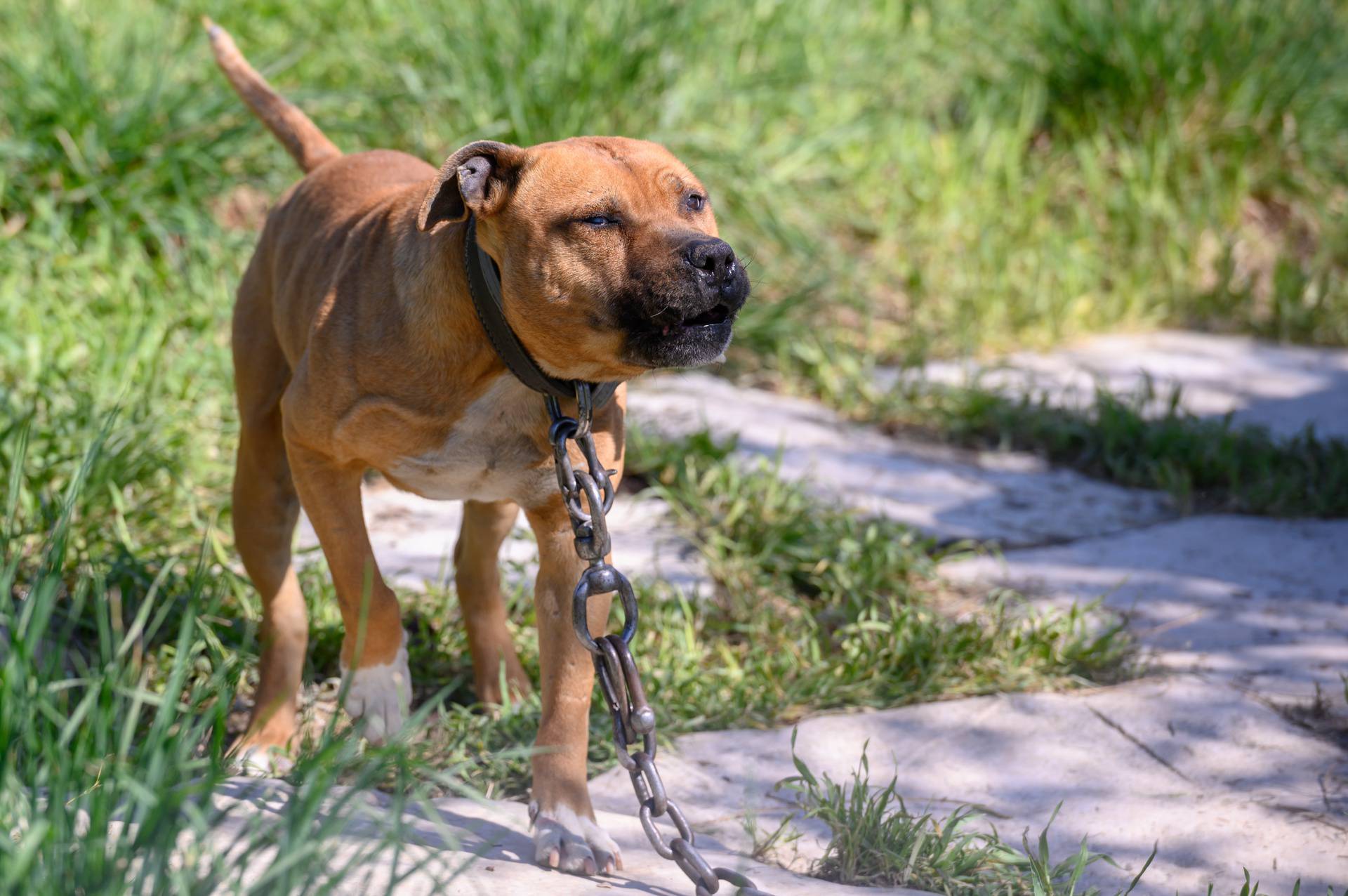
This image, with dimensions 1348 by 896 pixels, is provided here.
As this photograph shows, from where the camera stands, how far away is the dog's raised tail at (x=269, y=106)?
12.4 ft

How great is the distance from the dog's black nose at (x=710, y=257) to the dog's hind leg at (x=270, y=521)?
4.54 feet

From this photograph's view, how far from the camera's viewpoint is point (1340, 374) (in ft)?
19.8

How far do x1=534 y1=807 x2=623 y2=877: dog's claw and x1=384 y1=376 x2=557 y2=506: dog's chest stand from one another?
2.22 feet

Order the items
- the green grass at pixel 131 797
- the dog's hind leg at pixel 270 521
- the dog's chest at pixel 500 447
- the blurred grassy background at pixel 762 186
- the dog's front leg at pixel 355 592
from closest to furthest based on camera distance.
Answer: the green grass at pixel 131 797 < the dog's chest at pixel 500 447 < the dog's front leg at pixel 355 592 < the dog's hind leg at pixel 270 521 < the blurred grassy background at pixel 762 186

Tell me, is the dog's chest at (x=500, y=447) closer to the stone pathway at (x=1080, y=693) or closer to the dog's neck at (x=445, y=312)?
the dog's neck at (x=445, y=312)

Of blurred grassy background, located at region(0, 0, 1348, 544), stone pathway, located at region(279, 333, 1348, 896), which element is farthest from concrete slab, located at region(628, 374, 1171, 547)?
blurred grassy background, located at region(0, 0, 1348, 544)

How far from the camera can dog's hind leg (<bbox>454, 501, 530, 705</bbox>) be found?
3.55m

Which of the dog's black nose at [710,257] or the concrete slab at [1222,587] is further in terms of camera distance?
the concrete slab at [1222,587]

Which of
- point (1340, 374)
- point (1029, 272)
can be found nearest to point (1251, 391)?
point (1340, 374)

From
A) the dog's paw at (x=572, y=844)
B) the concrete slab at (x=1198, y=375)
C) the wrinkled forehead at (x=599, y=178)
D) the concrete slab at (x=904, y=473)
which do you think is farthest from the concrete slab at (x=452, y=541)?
the concrete slab at (x=1198, y=375)

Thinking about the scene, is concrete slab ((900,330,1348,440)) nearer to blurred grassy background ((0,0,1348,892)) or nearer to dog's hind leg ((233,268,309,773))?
blurred grassy background ((0,0,1348,892))

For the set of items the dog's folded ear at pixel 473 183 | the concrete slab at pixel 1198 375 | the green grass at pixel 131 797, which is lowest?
the concrete slab at pixel 1198 375

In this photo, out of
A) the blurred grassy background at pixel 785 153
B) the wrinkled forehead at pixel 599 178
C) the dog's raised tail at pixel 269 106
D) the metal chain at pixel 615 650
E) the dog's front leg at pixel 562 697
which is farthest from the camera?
the blurred grassy background at pixel 785 153

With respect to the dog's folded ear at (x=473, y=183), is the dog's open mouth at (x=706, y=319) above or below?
below
